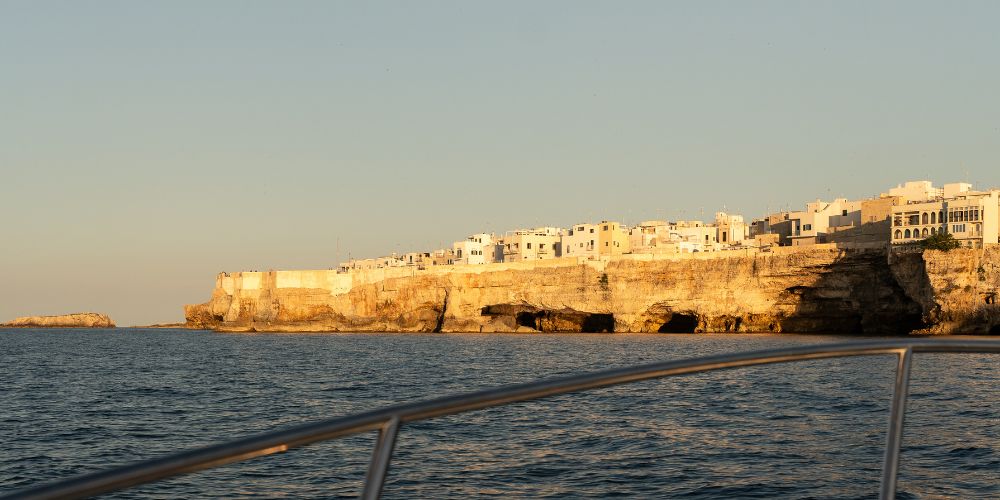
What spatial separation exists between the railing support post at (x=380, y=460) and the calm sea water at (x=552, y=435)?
11.7 metres

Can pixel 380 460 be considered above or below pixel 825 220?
below

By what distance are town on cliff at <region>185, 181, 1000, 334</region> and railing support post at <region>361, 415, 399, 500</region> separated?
69004mm

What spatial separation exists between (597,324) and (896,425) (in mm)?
89297

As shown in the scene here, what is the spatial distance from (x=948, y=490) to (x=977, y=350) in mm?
13142

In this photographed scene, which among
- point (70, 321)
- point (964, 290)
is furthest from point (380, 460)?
point (70, 321)

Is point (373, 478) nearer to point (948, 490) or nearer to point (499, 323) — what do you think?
point (948, 490)

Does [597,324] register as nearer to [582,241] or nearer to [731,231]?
[582,241]

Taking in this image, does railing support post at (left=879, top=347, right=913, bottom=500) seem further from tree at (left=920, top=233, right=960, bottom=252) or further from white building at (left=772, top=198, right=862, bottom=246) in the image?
white building at (left=772, top=198, right=862, bottom=246)

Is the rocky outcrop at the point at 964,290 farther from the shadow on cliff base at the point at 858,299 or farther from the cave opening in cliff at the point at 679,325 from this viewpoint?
the cave opening in cliff at the point at 679,325

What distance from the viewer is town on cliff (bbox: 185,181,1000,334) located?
6900 cm

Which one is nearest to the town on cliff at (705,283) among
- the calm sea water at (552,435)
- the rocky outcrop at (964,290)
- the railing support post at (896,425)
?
the rocky outcrop at (964,290)

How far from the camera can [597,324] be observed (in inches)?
3605

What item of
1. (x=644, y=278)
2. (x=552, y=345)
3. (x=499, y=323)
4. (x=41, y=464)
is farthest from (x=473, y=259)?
(x=41, y=464)

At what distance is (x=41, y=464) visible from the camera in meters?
18.1
